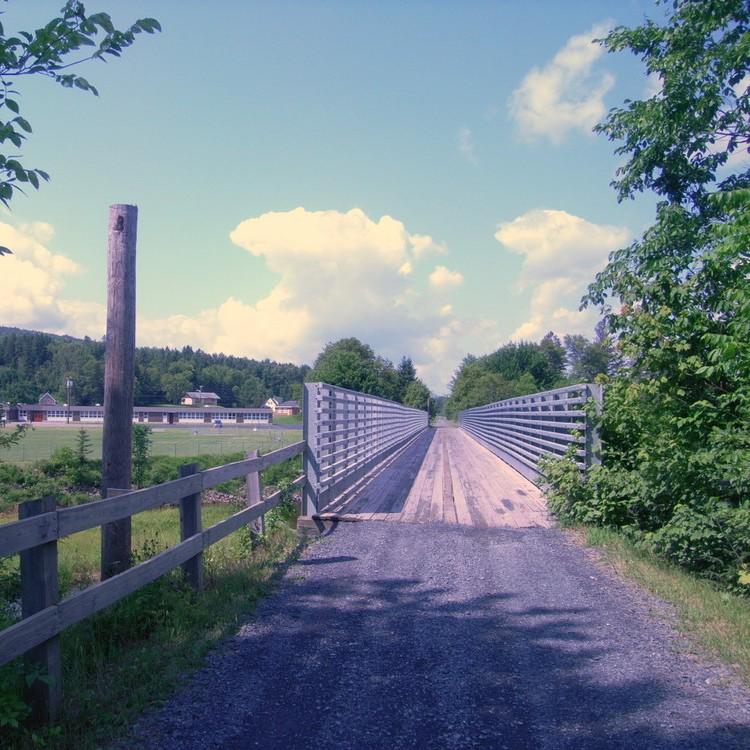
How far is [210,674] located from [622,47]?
976 cm

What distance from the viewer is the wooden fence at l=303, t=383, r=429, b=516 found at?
8361mm

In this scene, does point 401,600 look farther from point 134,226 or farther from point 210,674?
point 134,226

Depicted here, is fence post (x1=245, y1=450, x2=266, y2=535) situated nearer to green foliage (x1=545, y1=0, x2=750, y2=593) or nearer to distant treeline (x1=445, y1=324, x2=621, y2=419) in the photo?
green foliage (x1=545, y1=0, x2=750, y2=593)

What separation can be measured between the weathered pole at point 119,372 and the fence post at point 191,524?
509mm

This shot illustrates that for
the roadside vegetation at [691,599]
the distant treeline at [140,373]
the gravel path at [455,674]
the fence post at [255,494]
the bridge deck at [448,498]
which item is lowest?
the gravel path at [455,674]

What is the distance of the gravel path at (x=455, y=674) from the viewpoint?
10.6ft

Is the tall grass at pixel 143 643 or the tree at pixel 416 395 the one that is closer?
the tall grass at pixel 143 643

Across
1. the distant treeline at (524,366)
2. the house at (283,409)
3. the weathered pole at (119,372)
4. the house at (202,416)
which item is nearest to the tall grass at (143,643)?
the weathered pole at (119,372)

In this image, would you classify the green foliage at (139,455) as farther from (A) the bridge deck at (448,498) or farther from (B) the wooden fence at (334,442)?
(A) the bridge deck at (448,498)

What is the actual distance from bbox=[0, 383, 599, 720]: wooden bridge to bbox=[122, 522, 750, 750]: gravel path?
645 mm

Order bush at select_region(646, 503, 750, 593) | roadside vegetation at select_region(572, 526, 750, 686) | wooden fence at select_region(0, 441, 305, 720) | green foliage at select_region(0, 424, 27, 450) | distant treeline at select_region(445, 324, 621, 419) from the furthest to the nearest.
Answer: distant treeline at select_region(445, 324, 621, 419)
bush at select_region(646, 503, 750, 593)
green foliage at select_region(0, 424, 27, 450)
roadside vegetation at select_region(572, 526, 750, 686)
wooden fence at select_region(0, 441, 305, 720)

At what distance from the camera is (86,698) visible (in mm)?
3463

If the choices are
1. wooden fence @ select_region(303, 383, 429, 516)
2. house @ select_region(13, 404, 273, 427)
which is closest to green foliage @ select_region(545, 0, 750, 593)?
wooden fence @ select_region(303, 383, 429, 516)

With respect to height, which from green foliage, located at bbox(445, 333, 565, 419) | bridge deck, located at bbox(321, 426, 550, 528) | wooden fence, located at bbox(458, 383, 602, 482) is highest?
green foliage, located at bbox(445, 333, 565, 419)
